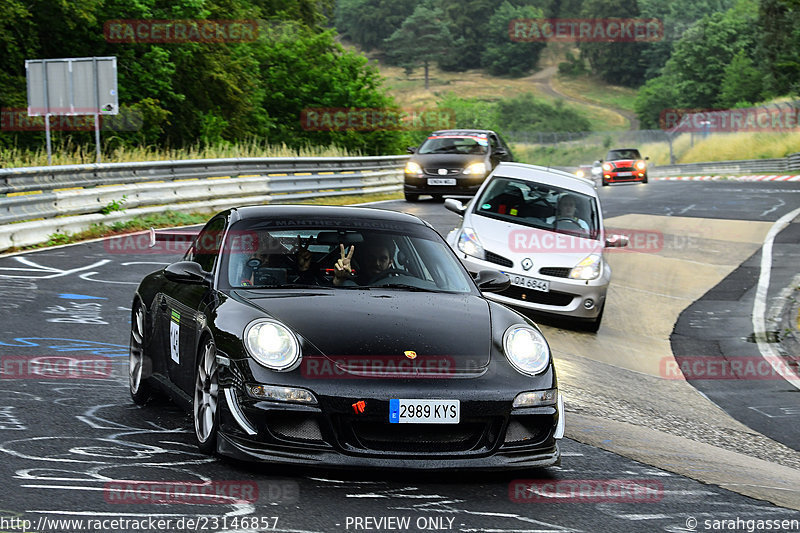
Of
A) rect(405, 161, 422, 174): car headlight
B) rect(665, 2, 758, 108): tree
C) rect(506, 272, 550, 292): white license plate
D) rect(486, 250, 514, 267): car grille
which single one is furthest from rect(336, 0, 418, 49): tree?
rect(506, 272, 550, 292): white license plate

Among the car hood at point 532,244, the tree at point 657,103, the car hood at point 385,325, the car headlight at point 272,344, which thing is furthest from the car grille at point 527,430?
the tree at point 657,103

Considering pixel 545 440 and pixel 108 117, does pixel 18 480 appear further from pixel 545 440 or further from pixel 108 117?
pixel 108 117

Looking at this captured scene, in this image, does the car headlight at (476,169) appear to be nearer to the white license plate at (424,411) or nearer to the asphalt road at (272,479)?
the asphalt road at (272,479)

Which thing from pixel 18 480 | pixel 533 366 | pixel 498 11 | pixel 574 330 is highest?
pixel 498 11

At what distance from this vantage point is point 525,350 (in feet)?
19.3

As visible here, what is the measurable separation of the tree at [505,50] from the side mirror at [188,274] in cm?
16484

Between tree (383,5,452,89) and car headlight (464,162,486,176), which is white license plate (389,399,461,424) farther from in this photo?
tree (383,5,452,89)

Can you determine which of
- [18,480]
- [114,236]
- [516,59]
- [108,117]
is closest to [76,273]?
[114,236]

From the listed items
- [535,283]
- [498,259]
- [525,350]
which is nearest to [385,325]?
[525,350]

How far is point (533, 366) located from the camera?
5785 mm

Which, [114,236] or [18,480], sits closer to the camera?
[18,480]

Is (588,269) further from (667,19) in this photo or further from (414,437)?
(667,19)

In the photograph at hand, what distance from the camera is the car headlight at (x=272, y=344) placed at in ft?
17.9

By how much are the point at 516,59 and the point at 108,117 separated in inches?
5573
